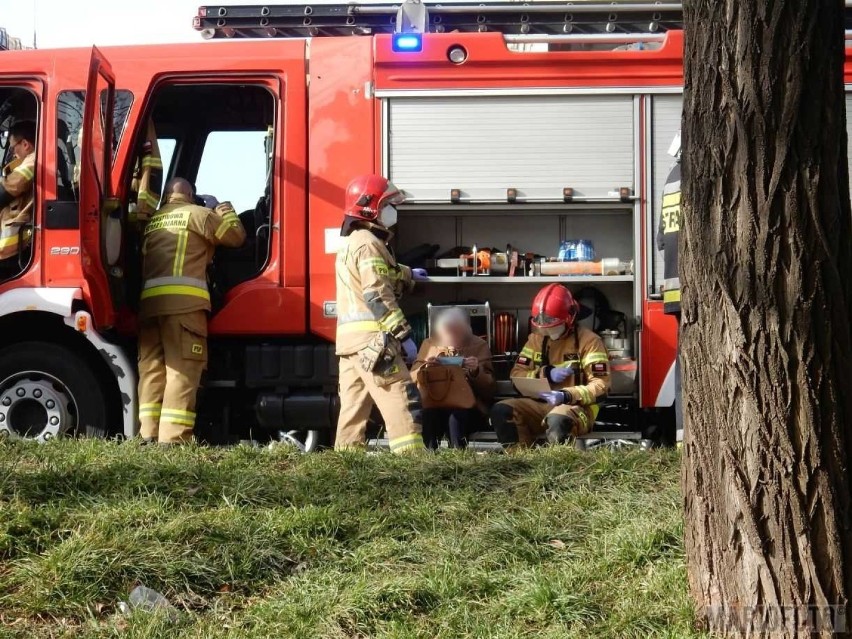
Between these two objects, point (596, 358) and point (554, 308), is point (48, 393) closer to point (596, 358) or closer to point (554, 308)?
point (554, 308)

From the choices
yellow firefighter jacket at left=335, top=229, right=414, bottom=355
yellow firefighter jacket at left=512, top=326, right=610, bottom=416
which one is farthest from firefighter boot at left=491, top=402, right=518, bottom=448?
yellow firefighter jacket at left=335, top=229, right=414, bottom=355

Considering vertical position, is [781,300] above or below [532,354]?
above

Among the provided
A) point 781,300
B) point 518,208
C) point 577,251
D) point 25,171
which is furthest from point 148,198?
point 781,300

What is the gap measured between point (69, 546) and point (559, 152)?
4.12m

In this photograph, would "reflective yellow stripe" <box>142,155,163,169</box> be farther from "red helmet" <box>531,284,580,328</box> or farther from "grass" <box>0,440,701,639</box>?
"red helmet" <box>531,284,580,328</box>

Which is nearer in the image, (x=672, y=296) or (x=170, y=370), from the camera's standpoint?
(x=672, y=296)

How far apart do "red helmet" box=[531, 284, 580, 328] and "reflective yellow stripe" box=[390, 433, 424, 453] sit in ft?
3.82

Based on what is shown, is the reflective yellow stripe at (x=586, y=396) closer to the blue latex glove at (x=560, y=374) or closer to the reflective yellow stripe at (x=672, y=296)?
the blue latex glove at (x=560, y=374)

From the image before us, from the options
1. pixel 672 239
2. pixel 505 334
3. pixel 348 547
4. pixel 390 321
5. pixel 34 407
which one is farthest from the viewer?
pixel 505 334

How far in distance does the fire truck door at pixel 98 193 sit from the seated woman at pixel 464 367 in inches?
77.6

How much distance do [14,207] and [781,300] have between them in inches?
198

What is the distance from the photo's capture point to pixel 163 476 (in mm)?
4809

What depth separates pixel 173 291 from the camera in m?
6.57

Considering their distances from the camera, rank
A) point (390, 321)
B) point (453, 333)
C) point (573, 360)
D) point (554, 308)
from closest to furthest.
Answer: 1. point (390, 321)
2. point (554, 308)
3. point (573, 360)
4. point (453, 333)
